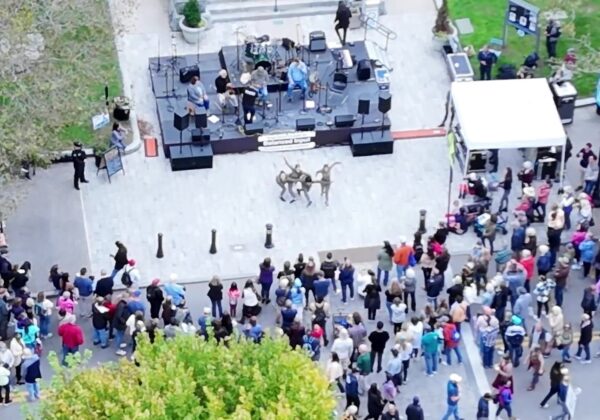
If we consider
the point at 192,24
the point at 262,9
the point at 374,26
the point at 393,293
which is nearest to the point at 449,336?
the point at 393,293

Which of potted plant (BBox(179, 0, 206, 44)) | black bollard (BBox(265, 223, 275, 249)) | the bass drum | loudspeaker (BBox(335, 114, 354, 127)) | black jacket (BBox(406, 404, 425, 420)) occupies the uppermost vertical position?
potted plant (BBox(179, 0, 206, 44))

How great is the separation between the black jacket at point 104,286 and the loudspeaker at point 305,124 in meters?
8.20

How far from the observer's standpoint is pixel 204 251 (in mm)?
37031

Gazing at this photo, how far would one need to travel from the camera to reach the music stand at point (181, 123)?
39281 mm

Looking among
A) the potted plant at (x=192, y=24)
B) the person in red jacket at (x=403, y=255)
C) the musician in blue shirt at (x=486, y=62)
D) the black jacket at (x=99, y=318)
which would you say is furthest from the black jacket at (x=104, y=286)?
the musician in blue shirt at (x=486, y=62)

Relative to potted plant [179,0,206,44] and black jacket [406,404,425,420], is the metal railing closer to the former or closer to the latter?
potted plant [179,0,206,44]

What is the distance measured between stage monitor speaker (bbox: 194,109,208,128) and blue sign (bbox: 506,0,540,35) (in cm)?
885

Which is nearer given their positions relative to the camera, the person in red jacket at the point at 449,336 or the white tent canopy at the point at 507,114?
the person in red jacket at the point at 449,336

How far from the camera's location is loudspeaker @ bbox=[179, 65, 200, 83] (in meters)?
41.8

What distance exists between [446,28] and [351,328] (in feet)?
45.2

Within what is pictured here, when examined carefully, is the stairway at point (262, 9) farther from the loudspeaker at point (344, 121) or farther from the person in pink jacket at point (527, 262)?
the person in pink jacket at point (527, 262)

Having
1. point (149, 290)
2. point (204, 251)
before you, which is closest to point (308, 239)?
point (204, 251)

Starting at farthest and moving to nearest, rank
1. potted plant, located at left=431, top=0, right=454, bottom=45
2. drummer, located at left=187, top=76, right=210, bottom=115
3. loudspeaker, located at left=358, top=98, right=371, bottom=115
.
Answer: potted plant, located at left=431, top=0, right=454, bottom=45, drummer, located at left=187, top=76, right=210, bottom=115, loudspeaker, located at left=358, top=98, right=371, bottom=115

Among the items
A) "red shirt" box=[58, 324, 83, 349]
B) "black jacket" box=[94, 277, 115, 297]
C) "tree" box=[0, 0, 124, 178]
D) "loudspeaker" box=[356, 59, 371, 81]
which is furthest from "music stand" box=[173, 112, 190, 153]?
"red shirt" box=[58, 324, 83, 349]
